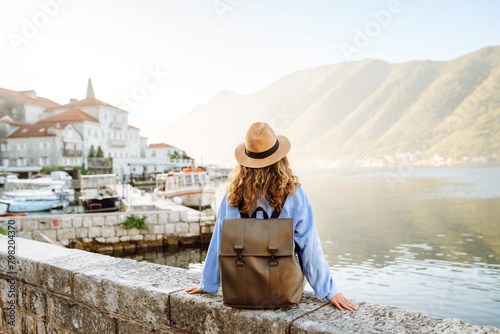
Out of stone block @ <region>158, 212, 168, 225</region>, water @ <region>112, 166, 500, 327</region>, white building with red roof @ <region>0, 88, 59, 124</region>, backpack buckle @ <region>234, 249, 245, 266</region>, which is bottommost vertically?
water @ <region>112, 166, 500, 327</region>

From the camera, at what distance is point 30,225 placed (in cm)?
1380

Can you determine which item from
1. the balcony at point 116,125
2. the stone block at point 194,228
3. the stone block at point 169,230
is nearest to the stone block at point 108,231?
the stone block at point 169,230

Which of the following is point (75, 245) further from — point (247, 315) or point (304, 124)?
point (304, 124)

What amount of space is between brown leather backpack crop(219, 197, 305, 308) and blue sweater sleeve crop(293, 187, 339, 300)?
0.14 metres

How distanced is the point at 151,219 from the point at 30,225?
4.06m

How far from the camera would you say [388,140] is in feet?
468

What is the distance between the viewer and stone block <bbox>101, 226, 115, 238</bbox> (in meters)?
14.6

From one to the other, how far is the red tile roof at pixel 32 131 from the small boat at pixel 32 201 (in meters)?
33.2

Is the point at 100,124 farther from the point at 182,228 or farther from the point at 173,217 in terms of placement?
the point at 182,228

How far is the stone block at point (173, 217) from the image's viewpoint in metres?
15.8

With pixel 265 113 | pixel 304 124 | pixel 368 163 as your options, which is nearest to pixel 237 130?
pixel 265 113

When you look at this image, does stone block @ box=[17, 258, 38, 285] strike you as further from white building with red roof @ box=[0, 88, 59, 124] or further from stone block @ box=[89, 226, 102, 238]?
white building with red roof @ box=[0, 88, 59, 124]

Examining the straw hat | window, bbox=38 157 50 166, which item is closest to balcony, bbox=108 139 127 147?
window, bbox=38 157 50 166

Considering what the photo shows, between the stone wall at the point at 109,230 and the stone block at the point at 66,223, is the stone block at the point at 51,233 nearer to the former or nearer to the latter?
the stone wall at the point at 109,230
